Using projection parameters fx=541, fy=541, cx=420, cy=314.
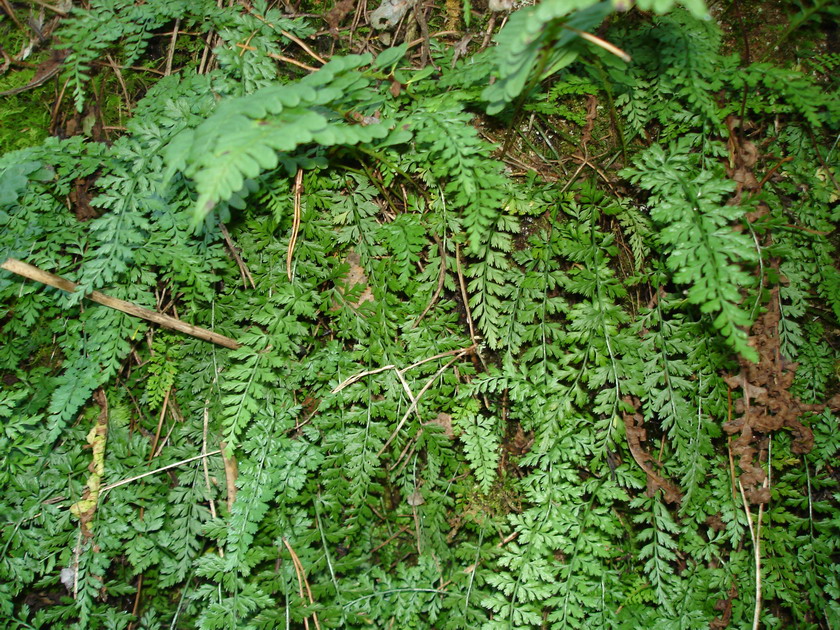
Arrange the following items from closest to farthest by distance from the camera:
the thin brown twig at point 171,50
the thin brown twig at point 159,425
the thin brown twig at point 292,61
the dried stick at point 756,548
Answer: the dried stick at point 756,548 < the thin brown twig at point 292,61 < the thin brown twig at point 159,425 < the thin brown twig at point 171,50

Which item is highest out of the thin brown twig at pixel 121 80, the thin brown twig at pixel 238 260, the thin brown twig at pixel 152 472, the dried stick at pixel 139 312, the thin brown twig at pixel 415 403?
the thin brown twig at pixel 121 80

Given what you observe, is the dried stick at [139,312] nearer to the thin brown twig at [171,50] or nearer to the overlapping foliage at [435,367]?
the overlapping foliage at [435,367]

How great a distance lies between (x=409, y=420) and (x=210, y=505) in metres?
1.08

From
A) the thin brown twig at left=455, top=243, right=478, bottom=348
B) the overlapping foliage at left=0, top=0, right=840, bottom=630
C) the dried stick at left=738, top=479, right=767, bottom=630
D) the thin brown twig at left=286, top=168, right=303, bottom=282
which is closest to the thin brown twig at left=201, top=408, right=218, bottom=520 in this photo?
the overlapping foliage at left=0, top=0, right=840, bottom=630

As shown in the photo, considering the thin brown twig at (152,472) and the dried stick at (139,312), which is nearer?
the dried stick at (139,312)

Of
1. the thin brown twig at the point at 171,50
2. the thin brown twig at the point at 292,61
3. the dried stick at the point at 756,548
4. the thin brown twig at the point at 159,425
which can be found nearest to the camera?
the dried stick at the point at 756,548

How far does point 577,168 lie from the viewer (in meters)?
2.75

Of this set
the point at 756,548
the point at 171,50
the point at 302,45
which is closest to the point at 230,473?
the point at 302,45

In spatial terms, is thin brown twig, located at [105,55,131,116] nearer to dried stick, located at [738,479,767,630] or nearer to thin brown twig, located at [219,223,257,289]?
thin brown twig, located at [219,223,257,289]

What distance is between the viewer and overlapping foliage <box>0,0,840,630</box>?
246cm

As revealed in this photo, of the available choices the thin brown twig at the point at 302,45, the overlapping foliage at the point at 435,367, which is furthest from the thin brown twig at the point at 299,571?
the thin brown twig at the point at 302,45

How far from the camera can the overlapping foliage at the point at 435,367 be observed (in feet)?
8.05

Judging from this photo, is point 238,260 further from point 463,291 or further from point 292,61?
point 463,291

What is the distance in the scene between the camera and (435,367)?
8.46 feet
